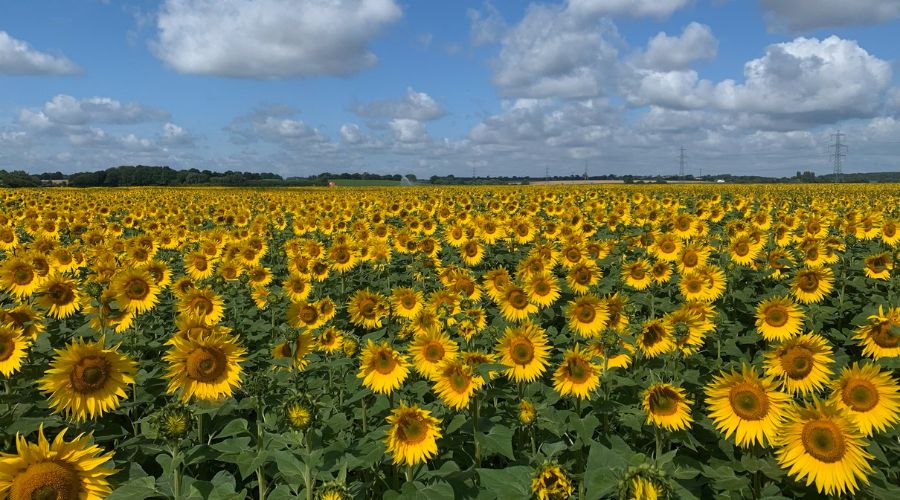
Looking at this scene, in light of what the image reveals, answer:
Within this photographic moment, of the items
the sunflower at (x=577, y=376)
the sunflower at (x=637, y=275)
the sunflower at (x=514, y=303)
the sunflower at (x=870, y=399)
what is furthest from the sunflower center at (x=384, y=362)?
the sunflower at (x=637, y=275)

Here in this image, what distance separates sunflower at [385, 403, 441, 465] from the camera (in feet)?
10.6

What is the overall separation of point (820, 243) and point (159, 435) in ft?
33.3

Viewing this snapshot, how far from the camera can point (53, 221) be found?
13070 millimetres

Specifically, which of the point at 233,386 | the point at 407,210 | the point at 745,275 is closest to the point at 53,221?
the point at 407,210

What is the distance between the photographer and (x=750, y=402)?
130 inches

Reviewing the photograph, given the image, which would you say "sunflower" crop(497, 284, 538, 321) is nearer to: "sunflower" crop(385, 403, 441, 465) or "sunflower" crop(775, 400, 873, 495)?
"sunflower" crop(385, 403, 441, 465)

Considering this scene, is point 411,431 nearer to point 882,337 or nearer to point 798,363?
point 798,363

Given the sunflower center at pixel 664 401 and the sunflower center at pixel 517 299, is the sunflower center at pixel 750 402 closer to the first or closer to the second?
the sunflower center at pixel 664 401

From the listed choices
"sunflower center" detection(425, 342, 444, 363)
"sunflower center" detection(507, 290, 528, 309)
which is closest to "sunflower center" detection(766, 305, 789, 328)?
"sunflower center" detection(507, 290, 528, 309)

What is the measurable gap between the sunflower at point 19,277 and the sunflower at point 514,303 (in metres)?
5.82

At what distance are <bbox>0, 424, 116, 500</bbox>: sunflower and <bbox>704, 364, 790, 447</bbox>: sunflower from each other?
362 cm

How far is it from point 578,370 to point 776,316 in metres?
2.85

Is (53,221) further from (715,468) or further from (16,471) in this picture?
(715,468)

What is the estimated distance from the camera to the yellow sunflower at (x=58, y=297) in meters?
5.51
